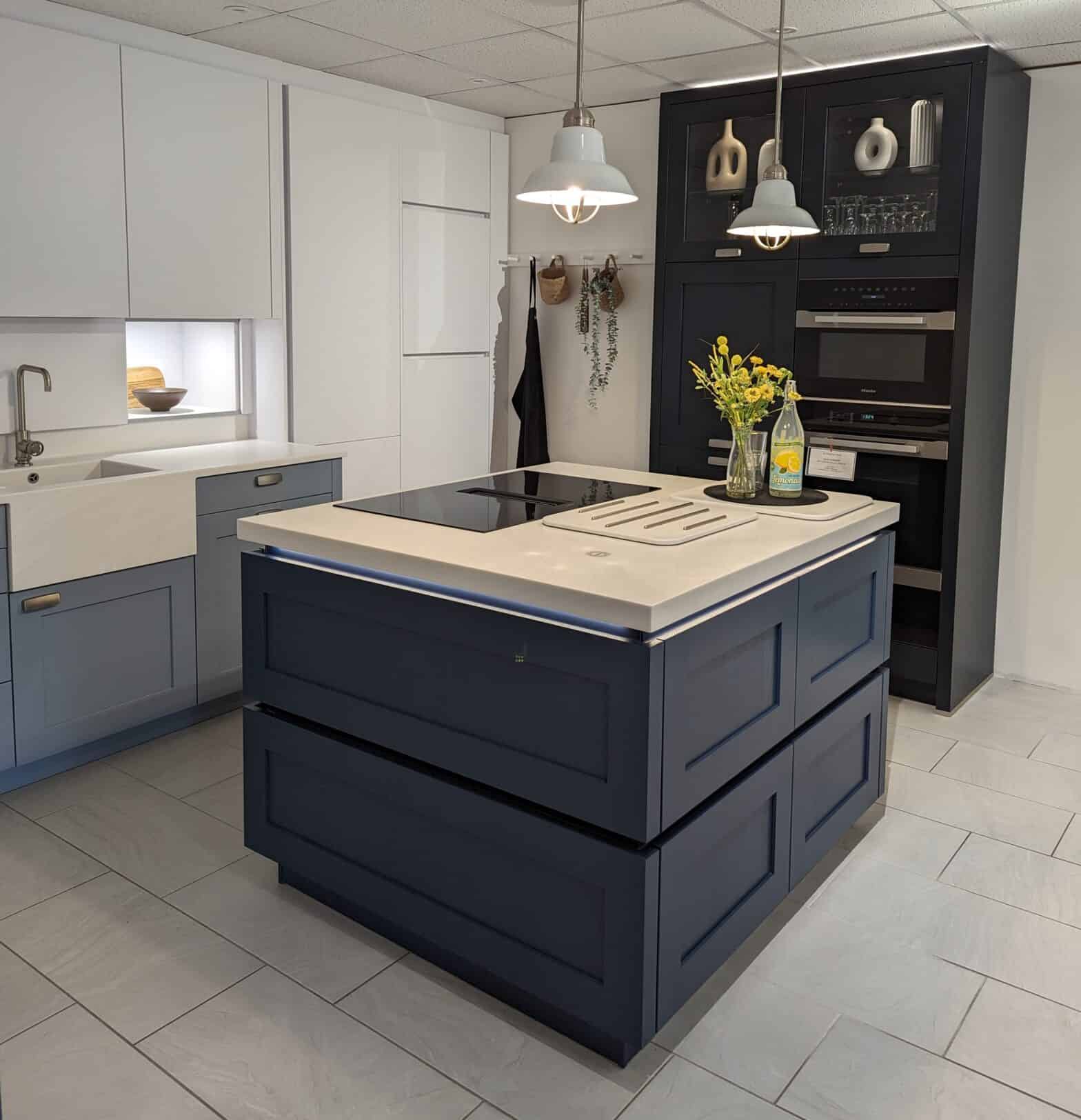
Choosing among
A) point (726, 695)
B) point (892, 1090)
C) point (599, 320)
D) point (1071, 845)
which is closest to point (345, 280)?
point (599, 320)

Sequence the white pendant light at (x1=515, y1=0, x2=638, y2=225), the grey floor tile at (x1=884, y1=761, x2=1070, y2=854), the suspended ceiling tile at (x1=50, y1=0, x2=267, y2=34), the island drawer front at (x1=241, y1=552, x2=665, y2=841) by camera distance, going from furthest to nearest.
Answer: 1. the suspended ceiling tile at (x1=50, y1=0, x2=267, y2=34)
2. the grey floor tile at (x1=884, y1=761, x2=1070, y2=854)
3. the white pendant light at (x1=515, y1=0, x2=638, y2=225)
4. the island drawer front at (x1=241, y1=552, x2=665, y2=841)

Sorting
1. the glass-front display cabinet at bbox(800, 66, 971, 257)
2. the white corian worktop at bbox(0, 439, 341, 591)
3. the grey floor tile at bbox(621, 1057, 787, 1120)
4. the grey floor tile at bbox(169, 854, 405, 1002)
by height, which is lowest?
the grey floor tile at bbox(621, 1057, 787, 1120)

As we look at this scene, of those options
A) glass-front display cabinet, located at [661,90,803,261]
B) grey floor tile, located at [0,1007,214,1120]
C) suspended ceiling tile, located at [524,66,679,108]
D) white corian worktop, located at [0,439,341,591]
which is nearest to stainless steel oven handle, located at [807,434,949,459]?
glass-front display cabinet, located at [661,90,803,261]

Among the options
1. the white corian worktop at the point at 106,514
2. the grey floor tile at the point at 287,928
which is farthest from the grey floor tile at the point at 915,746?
the white corian worktop at the point at 106,514

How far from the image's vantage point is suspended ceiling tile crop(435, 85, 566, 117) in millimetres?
4586

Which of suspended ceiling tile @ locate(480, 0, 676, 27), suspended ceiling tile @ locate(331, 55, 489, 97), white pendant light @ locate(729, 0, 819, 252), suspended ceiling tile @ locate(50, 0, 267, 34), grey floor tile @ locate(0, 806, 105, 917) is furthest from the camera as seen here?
suspended ceiling tile @ locate(331, 55, 489, 97)

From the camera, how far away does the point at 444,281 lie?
4984 millimetres

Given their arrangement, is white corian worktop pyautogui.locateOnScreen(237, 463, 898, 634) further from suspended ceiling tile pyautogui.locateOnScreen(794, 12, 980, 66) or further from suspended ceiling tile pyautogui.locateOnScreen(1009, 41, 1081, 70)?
suspended ceiling tile pyautogui.locateOnScreen(1009, 41, 1081, 70)

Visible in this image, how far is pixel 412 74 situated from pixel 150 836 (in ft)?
9.92

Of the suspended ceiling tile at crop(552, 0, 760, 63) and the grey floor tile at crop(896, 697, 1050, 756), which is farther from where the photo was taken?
the grey floor tile at crop(896, 697, 1050, 756)

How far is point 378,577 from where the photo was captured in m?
2.32

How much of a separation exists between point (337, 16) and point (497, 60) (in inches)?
28.6

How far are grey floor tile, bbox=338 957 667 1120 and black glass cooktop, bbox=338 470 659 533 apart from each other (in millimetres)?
996

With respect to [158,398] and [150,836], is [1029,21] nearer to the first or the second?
[158,398]
